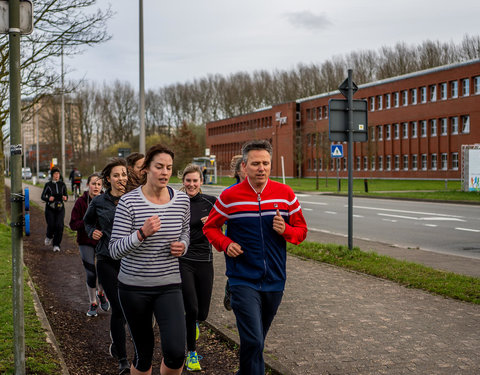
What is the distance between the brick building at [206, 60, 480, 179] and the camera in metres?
52.9

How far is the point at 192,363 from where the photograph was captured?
5.14m

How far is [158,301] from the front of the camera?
12.7 feet

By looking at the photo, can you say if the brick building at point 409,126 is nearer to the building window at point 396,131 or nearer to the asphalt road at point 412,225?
the building window at point 396,131

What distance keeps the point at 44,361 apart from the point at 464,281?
583 centimetres

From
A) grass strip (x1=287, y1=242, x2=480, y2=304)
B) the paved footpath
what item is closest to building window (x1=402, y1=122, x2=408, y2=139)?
grass strip (x1=287, y1=242, x2=480, y2=304)

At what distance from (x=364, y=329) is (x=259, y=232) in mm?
2550

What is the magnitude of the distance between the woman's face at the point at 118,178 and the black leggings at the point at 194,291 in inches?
38.9

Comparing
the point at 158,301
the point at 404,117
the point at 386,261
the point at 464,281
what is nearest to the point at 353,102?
the point at 386,261

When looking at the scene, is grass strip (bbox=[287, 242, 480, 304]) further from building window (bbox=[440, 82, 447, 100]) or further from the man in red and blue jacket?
building window (bbox=[440, 82, 447, 100])

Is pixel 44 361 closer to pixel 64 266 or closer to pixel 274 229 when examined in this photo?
pixel 274 229

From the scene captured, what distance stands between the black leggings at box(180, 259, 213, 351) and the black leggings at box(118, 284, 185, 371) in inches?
49.2


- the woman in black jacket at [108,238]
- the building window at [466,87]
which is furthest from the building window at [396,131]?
the woman in black jacket at [108,238]

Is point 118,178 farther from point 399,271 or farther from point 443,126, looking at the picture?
point 443,126

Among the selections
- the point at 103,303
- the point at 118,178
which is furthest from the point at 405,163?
the point at 118,178
